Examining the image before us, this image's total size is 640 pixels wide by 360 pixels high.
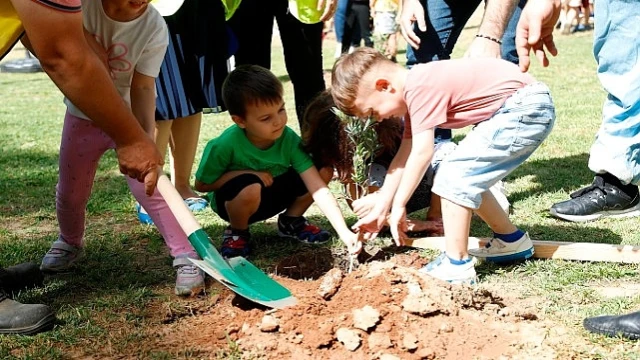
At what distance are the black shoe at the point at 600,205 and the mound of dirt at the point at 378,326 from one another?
1257 mm

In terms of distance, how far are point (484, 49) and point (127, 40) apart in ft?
4.94

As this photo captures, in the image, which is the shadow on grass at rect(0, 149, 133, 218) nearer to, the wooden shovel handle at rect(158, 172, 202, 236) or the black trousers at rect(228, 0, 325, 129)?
the black trousers at rect(228, 0, 325, 129)

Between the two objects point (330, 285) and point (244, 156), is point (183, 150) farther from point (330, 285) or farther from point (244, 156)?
point (330, 285)

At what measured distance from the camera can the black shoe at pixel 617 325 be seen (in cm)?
245

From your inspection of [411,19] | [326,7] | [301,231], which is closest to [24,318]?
[301,231]

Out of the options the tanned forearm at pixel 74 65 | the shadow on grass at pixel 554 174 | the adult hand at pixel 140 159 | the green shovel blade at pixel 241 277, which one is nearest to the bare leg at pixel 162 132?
the green shovel blade at pixel 241 277

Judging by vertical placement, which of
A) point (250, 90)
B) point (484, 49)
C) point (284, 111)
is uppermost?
point (484, 49)

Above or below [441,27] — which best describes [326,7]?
above

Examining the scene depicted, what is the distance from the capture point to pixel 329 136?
3.56 meters

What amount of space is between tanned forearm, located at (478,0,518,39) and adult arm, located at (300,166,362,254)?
98 centimetres

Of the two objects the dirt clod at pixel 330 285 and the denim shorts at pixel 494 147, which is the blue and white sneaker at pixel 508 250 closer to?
the denim shorts at pixel 494 147

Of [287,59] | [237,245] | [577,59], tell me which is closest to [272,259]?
[237,245]

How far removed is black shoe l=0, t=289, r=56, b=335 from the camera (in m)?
2.69

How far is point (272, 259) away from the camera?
3.52 metres
